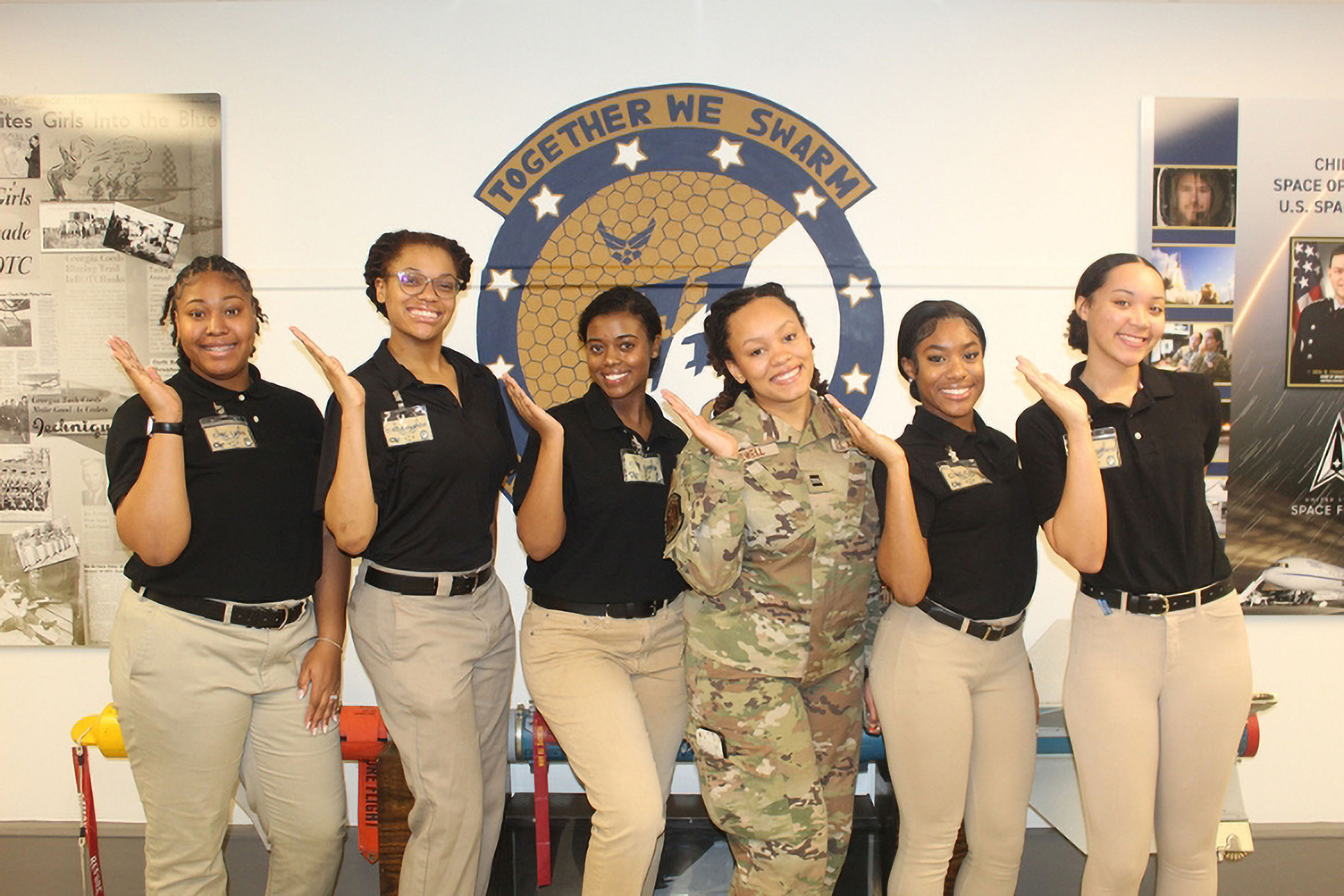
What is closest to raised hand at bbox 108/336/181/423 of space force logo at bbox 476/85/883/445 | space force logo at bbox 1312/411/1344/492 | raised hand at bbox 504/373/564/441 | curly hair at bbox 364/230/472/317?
curly hair at bbox 364/230/472/317

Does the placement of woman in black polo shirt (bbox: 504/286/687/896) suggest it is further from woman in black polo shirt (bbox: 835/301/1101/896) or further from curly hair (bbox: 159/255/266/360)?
curly hair (bbox: 159/255/266/360)

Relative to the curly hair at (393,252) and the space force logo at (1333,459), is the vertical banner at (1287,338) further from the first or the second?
the curly hair at (393,252)

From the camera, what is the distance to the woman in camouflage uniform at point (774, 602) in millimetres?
2139

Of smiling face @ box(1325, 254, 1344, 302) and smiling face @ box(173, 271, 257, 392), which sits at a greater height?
smiling face @ box(1325, 254, 1344, 302)

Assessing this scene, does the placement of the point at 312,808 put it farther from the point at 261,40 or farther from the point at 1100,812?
the point at 261,40

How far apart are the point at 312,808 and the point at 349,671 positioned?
1.14 metres

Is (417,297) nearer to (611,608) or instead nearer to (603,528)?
(603,528)

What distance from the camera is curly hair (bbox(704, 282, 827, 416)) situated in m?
2.34

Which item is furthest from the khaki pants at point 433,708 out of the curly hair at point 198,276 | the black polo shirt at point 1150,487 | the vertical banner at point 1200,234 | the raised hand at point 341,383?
the vertical banner at point 1200,234

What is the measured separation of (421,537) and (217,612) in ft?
1.73

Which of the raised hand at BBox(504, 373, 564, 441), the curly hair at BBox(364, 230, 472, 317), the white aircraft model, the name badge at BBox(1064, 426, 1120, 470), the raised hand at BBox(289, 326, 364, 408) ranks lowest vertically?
the white aircraft model

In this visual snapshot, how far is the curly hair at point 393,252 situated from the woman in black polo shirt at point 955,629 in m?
1.15

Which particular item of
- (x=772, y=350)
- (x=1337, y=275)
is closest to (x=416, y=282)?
(x=772, y=350)

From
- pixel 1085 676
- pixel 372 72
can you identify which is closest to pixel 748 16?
pixel 372 72
